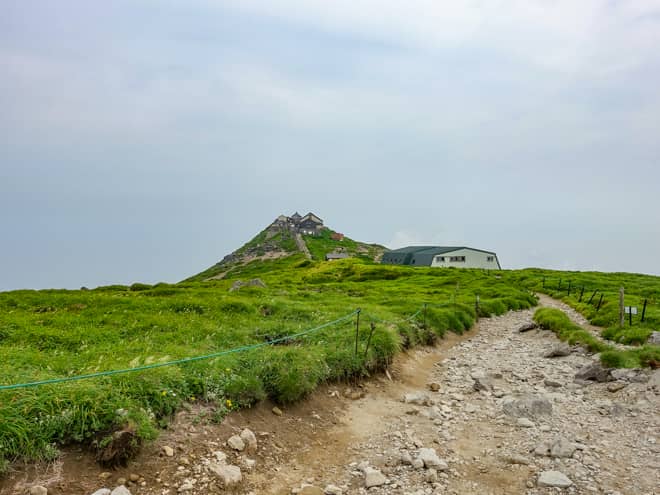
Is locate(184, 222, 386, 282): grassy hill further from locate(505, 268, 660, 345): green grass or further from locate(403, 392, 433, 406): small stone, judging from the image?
locate(403, 392, 433, 406): small stone

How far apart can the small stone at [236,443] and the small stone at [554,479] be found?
5.31m

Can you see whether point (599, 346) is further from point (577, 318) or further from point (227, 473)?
point (227, 473)

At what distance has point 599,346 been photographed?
1792 centimetres

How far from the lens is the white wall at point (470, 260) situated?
102 metres

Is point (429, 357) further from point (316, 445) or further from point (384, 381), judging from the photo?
point (316, 445)

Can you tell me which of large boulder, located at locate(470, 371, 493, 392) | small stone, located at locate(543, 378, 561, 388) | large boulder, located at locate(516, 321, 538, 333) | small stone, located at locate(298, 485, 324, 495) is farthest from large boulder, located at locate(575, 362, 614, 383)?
small stone, located at locate(298, 485, 324, 495)

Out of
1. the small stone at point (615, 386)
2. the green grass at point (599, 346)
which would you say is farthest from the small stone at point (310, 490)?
the green grass at point (599, 346)

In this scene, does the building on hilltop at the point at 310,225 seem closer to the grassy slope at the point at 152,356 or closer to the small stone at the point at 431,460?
the grassy slope at the point at 152,356

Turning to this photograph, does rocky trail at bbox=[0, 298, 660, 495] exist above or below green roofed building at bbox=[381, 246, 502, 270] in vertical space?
below

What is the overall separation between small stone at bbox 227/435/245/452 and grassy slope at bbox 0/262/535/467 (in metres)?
0.69

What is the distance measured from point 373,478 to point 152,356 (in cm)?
564

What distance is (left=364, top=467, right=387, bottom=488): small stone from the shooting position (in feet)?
25.8

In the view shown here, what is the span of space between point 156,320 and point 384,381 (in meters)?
7.95

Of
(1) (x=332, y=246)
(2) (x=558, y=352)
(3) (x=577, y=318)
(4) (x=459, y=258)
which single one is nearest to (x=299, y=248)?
(1) (x=332, y=246)
